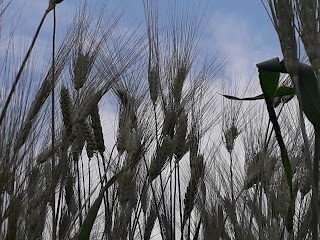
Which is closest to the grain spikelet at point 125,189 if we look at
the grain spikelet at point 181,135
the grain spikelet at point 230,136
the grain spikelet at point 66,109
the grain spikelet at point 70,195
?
the grain spikelet at point 66,109

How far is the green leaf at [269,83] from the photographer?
924 millimetres

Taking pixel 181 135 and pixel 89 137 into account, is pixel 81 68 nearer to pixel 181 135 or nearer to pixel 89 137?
pixel 89 137

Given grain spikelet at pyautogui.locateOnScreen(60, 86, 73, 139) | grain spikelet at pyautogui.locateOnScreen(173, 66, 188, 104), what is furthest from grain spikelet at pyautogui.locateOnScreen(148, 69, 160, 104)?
grain spikelet at pyautogui.locateOnScreen(60, 86, 73, 139)

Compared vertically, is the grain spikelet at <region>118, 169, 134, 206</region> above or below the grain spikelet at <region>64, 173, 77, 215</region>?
below

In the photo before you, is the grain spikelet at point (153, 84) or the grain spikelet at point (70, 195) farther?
the grain spikelet at point (70, 195)

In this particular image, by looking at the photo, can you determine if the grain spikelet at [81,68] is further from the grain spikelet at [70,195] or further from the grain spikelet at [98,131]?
the grain spikelet at [70,195]

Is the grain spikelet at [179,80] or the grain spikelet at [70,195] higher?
the grain spikelet at [179,80]

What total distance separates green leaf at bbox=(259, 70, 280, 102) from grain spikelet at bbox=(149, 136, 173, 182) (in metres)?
0.62

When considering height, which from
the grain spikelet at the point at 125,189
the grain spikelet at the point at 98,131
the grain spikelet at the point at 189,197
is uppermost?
the grain spikelet at the point at 98,131

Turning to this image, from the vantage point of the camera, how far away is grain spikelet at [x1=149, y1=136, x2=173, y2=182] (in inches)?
60.3

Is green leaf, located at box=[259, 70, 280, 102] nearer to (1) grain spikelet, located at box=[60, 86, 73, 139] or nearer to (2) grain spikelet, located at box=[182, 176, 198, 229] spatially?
(1) grain spikelet, located at box=[60, 86, 73, 139]

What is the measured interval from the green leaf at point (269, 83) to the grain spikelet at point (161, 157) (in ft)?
2.02

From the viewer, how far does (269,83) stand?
0.93 m

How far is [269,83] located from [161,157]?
64 centimetres
